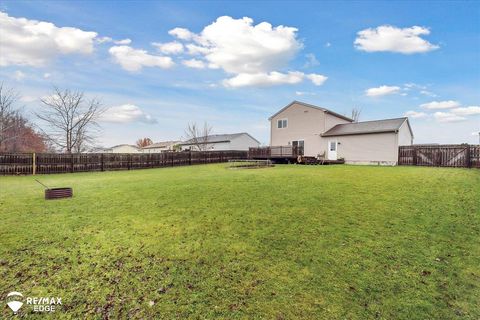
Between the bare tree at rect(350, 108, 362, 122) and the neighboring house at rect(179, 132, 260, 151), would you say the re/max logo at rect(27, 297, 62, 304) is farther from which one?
the bare tree at rect(350, 108, 362, 122)

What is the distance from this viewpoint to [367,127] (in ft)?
70.7

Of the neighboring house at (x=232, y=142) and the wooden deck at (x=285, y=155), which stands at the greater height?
the neighboring house at (x=232, y=142)

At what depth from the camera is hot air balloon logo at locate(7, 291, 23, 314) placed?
310cm

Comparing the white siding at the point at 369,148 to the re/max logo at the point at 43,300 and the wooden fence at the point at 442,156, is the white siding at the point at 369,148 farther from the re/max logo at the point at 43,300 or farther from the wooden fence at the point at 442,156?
the re/max logo at the point at 43,300

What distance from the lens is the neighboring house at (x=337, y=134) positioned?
1977 cm

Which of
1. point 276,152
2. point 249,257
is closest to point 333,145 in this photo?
point 276,152

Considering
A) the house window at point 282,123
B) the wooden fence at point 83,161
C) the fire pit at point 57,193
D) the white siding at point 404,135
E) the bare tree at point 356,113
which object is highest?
the bare tree at point 356,113

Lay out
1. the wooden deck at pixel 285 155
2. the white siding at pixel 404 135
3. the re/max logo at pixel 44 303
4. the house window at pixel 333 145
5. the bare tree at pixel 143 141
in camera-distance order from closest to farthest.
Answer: the re/max logo at pixel 44 303, the white siding at pixel 404 135, the wooden deck at pixel 285 155, the house window at pixel 333 145, the bare tree at pixel 143 141

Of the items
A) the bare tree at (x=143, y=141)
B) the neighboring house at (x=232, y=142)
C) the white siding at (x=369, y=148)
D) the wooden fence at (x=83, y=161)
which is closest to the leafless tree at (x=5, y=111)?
the wooden fence at (x=83, y=161)

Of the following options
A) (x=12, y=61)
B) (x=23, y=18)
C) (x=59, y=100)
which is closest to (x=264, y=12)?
(x=23, y=18)

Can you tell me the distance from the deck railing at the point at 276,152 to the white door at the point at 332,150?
Result: 9.21ft

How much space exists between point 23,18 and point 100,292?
15.6 metres

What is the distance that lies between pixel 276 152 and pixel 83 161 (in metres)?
16.6

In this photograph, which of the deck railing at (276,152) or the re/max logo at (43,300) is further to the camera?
the deck railing at (276,152)
